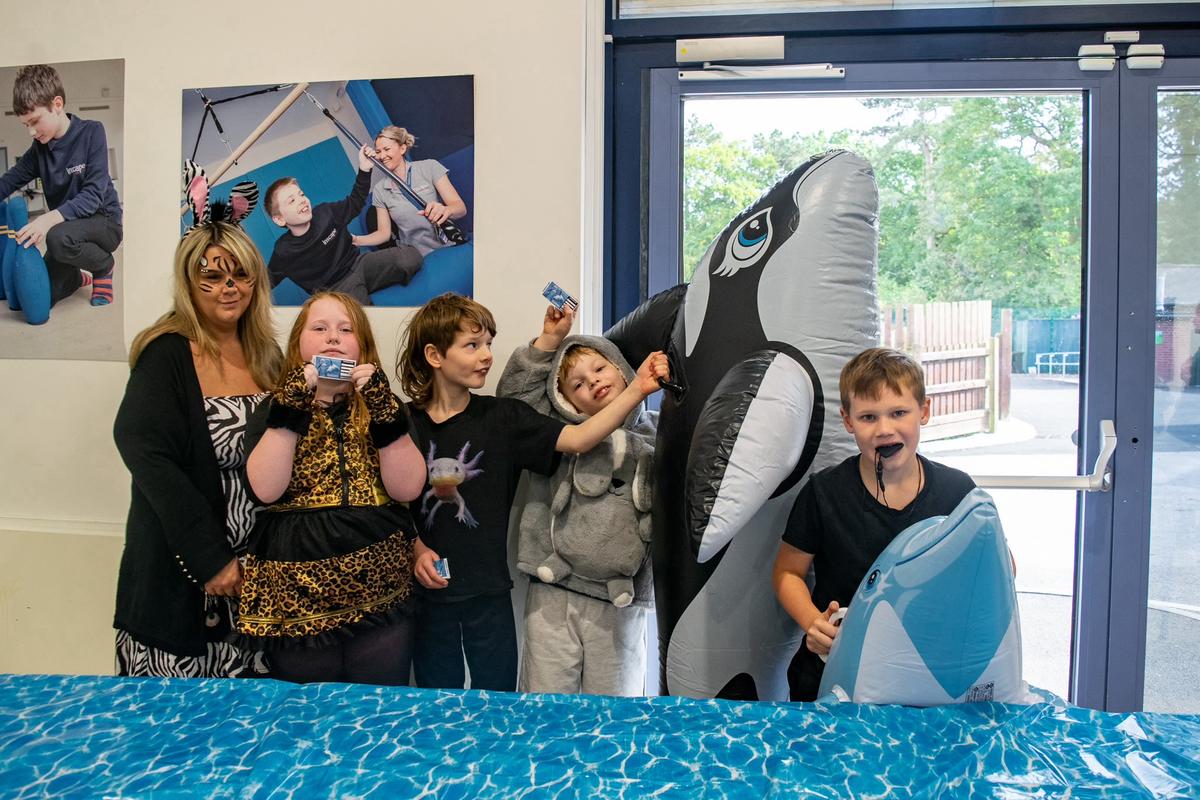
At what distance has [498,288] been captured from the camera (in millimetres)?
1903

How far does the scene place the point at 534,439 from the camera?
1.58 meters

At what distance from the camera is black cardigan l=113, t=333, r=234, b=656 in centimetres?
143

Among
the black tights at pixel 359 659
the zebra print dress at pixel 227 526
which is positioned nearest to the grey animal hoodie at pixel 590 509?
the black tights at pixel 359 659

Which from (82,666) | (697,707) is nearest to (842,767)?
(697,707)

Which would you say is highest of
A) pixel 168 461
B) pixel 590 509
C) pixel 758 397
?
pixel 758 397

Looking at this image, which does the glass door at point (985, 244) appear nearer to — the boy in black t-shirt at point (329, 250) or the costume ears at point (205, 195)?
the boy in black t-shirt at point (329, 250)

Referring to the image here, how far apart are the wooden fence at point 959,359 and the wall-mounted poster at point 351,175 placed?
1180mm

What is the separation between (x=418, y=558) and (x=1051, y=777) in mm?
1108

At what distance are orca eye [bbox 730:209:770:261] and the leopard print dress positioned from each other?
30.8 inches

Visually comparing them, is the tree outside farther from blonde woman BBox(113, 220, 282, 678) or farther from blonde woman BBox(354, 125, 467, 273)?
blonde woman BBox(113, 220, 282, 678)

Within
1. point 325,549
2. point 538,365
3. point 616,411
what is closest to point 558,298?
point 538,365

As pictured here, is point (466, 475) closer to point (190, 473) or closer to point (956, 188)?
point (190, 473)

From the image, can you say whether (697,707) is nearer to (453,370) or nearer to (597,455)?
(597,455)

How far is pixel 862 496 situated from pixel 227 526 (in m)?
1.21
